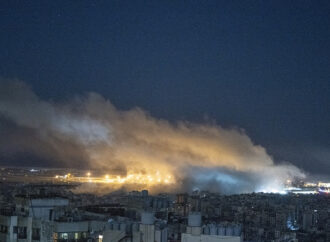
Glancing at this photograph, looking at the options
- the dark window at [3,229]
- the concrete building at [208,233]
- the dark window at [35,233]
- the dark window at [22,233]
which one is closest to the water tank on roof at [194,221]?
the concrete building at [208,233]

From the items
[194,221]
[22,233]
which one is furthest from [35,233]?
[194,221]

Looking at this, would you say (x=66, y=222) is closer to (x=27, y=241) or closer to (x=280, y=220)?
(x=27, y=241)

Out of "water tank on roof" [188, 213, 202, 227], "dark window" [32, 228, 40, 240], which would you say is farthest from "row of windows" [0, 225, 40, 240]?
"water tank on roof" [188, 213, 202, 227]

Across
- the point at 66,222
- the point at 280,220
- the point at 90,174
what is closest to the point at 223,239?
the point at 66,222

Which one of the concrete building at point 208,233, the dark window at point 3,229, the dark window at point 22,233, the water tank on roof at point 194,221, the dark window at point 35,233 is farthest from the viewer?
the dark window at point 3,229

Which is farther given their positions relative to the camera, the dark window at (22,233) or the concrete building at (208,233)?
the dark window at (22,233)

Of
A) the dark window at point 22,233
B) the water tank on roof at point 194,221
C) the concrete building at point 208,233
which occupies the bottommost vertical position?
the dark window at point 22,233

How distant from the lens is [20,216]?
25578mm

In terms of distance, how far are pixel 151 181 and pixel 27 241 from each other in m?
96.7

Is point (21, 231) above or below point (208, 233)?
below

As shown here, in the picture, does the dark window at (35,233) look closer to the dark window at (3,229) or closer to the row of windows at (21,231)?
the row of windows at (21,231)

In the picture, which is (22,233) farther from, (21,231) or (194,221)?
(194,221)

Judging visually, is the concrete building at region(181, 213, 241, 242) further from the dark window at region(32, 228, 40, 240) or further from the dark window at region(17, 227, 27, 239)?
the dark window at region(17, 227, 27, 239)

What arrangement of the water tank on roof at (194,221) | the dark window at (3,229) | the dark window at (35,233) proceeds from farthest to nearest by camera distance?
1. the dark window at (3,229)
2. the dark window at (35,233)
3. the water tank on roof at (194,221)
